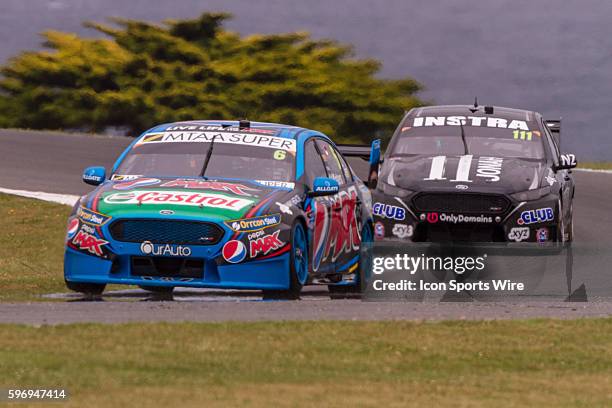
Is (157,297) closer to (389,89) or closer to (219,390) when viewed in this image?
(219,390)

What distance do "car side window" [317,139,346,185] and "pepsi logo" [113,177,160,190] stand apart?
2.12 m

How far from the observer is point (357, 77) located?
50125 mm

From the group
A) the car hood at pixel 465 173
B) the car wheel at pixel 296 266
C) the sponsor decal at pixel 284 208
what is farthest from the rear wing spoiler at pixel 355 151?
the sponsor decal at pixel 284 208

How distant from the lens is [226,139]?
1412 cm

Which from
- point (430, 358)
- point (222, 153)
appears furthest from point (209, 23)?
point (430, 358)

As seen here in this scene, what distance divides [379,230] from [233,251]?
11.2 feet

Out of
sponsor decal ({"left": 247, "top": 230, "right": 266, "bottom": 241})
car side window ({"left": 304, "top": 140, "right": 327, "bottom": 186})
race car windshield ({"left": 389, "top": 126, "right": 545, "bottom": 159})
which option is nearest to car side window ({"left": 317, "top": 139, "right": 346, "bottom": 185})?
car side window ({"left": 304, "top": 140, "right": 327, "bottom": 186})

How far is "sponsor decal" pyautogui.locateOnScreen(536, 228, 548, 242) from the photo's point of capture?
15.1 meters

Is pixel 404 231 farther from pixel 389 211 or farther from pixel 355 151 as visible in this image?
pixel 355 151

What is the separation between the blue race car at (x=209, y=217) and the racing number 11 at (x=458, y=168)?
1.63 meters

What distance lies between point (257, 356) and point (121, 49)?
134 ft

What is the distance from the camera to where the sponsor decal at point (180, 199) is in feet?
41.2

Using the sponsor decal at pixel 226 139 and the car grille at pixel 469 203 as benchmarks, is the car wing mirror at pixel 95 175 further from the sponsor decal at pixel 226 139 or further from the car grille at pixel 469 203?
the car grille at pixel 469 203

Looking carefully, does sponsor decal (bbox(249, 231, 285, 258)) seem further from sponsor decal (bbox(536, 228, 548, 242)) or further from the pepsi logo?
sponsor decal (bbox(536, 228, 548, 242))
